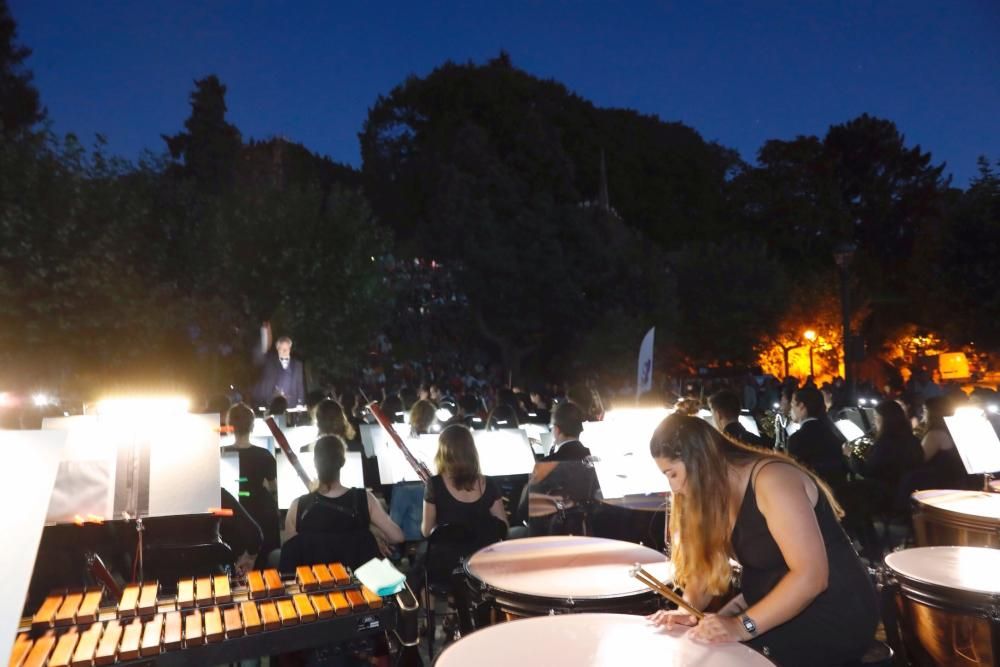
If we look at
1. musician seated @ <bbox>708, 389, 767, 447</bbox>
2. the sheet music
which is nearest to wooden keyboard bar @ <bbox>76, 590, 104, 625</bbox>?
the sheet music

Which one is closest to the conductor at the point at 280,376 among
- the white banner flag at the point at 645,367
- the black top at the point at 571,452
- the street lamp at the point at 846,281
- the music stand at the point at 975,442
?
the white banner flag at the point at 645,367

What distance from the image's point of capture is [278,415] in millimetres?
9383

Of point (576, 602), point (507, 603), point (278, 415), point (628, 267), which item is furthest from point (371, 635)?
point (628, 267)

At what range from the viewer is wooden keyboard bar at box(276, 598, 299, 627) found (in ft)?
10.9

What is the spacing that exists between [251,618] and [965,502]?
14.3 ft

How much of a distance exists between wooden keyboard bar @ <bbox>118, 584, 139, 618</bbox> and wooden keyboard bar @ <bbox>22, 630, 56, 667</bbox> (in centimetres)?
27

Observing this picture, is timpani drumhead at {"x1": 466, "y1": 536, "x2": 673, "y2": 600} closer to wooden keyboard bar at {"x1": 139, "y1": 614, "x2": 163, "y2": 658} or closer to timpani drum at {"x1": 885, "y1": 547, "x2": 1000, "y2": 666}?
timpani drum at {"x1": 885, "y1": 547, "x2": 1000, "y2": 666}

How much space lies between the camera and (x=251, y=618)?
3.31 metres

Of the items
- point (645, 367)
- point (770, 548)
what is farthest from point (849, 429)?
point (770, 548)

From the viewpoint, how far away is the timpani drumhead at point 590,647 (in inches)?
103

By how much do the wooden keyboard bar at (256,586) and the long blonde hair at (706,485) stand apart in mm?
1895

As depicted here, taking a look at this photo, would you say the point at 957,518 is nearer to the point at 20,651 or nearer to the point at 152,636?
the point at 152,636

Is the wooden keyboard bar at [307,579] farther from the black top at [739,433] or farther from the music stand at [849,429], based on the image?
the music stand at [849,429]

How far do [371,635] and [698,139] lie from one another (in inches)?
2519
